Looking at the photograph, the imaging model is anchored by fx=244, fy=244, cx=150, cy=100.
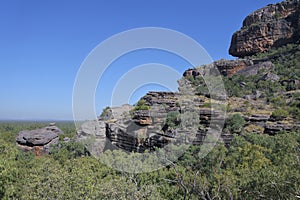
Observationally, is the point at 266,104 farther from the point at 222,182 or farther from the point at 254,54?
the point at 254,54

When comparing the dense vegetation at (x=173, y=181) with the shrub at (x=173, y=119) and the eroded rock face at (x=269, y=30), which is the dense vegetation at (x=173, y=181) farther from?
the eroded rock face at (x=269, y=30)

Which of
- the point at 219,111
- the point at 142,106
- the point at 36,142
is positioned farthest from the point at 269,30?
the point at 36,142

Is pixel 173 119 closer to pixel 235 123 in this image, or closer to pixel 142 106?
pixel 142 106

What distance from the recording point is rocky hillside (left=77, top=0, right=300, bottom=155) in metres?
32.5

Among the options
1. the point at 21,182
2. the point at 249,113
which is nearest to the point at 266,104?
the point at 249,113

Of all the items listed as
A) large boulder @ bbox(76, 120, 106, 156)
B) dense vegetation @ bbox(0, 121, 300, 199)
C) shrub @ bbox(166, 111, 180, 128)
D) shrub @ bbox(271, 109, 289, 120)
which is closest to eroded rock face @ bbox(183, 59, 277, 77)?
shrub @ bbox(271, 109, 289, 120)

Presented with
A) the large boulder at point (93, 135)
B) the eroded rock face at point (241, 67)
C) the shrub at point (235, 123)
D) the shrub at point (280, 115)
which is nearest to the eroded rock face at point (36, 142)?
the large boulder at point (93, 135)

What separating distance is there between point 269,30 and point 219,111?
2279 inches

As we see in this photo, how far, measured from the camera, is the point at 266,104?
44.2m

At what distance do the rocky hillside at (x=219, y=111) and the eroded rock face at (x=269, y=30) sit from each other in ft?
11.2

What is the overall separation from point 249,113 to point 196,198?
90.4 feet

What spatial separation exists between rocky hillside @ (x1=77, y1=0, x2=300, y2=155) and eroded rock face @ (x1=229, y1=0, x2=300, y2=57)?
3412 millimetres

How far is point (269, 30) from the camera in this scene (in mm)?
80938

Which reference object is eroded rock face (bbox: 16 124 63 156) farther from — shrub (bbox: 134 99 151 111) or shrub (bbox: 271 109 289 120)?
shrub (bbox: 271 109 289 120)
